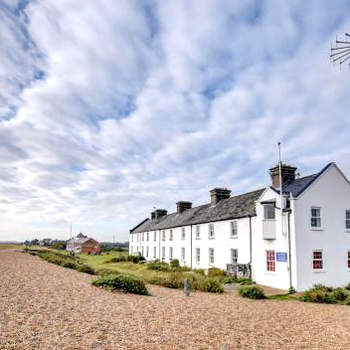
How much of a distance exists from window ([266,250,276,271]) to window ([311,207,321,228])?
345 centimetres

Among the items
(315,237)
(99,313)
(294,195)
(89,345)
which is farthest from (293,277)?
(89,345)

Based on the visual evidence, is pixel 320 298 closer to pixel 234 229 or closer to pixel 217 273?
pixel 217 273

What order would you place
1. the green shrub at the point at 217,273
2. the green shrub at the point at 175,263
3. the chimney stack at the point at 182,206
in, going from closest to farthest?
the green shrub at the point at 217,273 → the green shrub at the point at 175,263 → the chimney stack at the point at 182,206

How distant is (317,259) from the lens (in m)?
22.5

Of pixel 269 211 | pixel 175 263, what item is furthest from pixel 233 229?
pixel 175 263

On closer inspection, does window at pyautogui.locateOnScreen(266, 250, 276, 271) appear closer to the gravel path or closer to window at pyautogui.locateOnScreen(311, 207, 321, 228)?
window at pyautogui.locateOnScreen(311, 207, 321, 228)

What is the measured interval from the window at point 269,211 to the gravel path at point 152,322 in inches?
368

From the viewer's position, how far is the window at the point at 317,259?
73.6 feet

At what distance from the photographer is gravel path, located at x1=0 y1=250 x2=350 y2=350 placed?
7.99m

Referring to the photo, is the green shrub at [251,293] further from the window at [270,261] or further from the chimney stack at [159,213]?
the chimney stack at [159,213]

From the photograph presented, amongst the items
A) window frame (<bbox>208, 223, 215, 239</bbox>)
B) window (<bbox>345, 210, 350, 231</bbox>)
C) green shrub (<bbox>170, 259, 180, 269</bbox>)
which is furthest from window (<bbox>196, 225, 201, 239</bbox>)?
window (<bbox>345, 210, 350, 231</bbox>)

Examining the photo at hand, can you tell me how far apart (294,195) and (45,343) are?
19051 mm

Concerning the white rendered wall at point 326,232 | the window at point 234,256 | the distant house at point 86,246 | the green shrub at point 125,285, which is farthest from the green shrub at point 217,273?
the distant house at point 86,246

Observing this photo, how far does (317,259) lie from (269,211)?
4502mm
